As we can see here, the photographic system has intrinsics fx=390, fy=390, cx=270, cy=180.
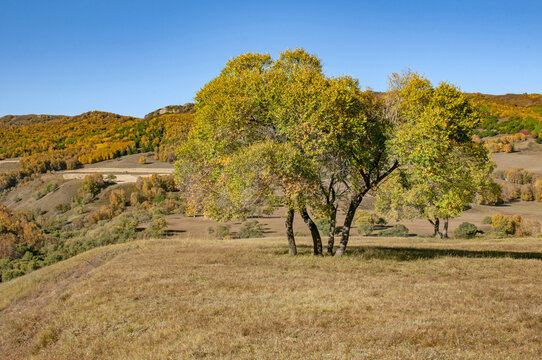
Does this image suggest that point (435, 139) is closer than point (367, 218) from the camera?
Yes

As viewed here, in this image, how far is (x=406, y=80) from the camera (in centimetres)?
1983

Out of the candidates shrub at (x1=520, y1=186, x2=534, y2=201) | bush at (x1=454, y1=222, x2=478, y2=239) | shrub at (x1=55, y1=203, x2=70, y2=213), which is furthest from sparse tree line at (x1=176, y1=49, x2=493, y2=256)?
shrub at (x1=520, y1=186, x2=534, y2=201)

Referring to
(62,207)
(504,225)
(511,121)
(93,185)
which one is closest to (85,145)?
(93,185)

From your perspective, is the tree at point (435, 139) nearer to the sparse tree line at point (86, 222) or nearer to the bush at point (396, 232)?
the bush at point (396, 232)

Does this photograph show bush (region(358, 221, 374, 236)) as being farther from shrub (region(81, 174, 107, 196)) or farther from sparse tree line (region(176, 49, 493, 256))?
shrub (region(81, 174, 107, 196))

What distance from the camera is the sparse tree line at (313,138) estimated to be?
18.0 meters

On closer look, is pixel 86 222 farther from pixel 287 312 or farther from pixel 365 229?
→ pixel 287 312

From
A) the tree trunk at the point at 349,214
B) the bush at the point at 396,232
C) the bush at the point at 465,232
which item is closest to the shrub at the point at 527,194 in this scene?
the bush at the point at 465,232

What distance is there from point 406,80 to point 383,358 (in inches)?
620

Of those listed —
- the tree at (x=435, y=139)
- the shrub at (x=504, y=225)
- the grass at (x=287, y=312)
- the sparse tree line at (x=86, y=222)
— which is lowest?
the shrub at (x=504, y=225)

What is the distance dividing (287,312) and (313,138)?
1030 centimetres

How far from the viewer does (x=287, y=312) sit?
10719 mm

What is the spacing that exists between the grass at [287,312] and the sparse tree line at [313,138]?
143 inches

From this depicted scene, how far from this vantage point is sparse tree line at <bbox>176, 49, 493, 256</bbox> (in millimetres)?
18000
